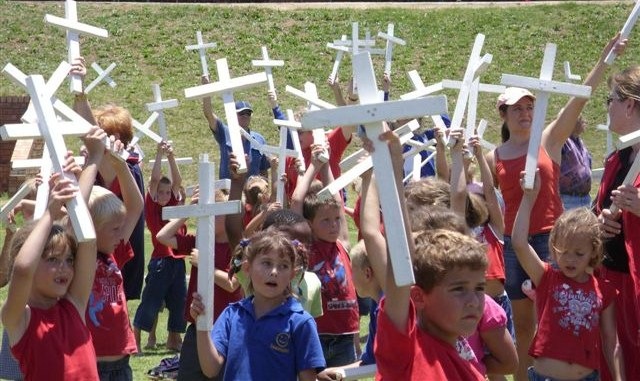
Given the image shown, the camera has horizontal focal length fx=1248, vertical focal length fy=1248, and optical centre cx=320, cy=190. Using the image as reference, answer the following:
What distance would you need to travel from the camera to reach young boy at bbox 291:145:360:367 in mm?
6242

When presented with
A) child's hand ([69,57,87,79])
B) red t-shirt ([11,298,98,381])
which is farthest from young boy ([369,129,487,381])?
child's hand ([69,57,87,79])

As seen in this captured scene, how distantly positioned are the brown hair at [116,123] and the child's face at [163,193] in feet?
7.50

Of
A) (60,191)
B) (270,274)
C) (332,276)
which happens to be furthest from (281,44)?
(60,191)

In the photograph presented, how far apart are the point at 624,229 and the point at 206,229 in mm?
1868

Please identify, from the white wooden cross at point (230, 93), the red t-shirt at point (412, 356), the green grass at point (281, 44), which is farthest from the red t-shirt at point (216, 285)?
the green grass at point (281, 44)

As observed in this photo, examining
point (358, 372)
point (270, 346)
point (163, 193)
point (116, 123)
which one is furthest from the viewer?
point (163, 193)

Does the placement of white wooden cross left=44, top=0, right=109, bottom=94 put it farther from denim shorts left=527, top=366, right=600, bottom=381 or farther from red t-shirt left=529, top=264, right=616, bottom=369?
denim shorts left=527, top=366, right=600, bottom=381

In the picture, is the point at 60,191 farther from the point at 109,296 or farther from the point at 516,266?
the point at 516,266

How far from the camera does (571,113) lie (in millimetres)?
6484

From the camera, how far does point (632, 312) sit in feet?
18.0

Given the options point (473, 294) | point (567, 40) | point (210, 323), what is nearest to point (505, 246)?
point (210, 323)

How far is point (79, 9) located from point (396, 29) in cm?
710

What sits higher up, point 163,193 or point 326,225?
point 163,193

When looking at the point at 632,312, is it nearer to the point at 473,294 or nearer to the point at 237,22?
the point at 473,294
